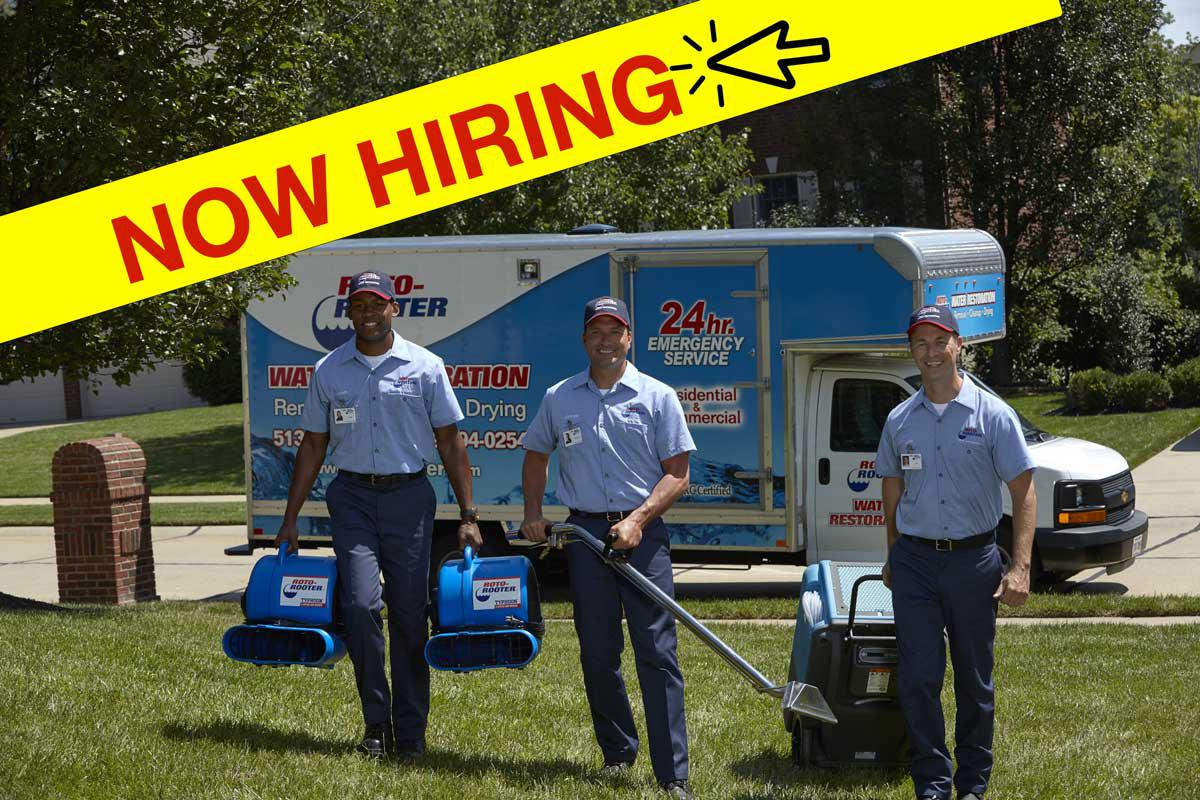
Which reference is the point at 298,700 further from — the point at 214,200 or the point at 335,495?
the point at 214,200

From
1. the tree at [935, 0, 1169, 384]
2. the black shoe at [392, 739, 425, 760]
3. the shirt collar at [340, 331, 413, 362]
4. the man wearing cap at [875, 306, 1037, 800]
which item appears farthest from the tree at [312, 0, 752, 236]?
the man wearing cap at [875, 306, 1037, 800]

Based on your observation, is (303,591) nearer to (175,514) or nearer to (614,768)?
(614,768)

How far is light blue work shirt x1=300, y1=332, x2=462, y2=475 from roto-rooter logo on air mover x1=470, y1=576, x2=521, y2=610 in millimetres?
543

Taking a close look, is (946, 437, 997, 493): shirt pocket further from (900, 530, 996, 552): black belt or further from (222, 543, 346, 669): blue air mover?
(222, 543, 346, 669): blue air mover

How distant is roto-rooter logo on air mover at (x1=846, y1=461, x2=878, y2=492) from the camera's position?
1098cm

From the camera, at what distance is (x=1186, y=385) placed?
23.1 metres

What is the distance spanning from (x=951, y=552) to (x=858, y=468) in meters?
5.72

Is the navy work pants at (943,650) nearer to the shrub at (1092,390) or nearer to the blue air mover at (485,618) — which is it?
the blue air mover at (485,618)

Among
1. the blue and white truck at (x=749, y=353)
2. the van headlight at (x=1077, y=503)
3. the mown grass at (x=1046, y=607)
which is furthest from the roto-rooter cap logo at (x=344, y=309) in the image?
the van headlight at (x=1077, y=503)

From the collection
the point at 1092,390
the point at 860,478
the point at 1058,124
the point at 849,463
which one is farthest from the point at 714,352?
the point at 1058,124

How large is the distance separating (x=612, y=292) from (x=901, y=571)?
6.02 metres

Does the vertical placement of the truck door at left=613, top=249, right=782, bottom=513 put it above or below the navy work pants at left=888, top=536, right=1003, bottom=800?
above

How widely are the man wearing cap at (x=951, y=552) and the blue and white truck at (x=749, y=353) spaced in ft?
16.8

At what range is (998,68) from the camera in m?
24.2
